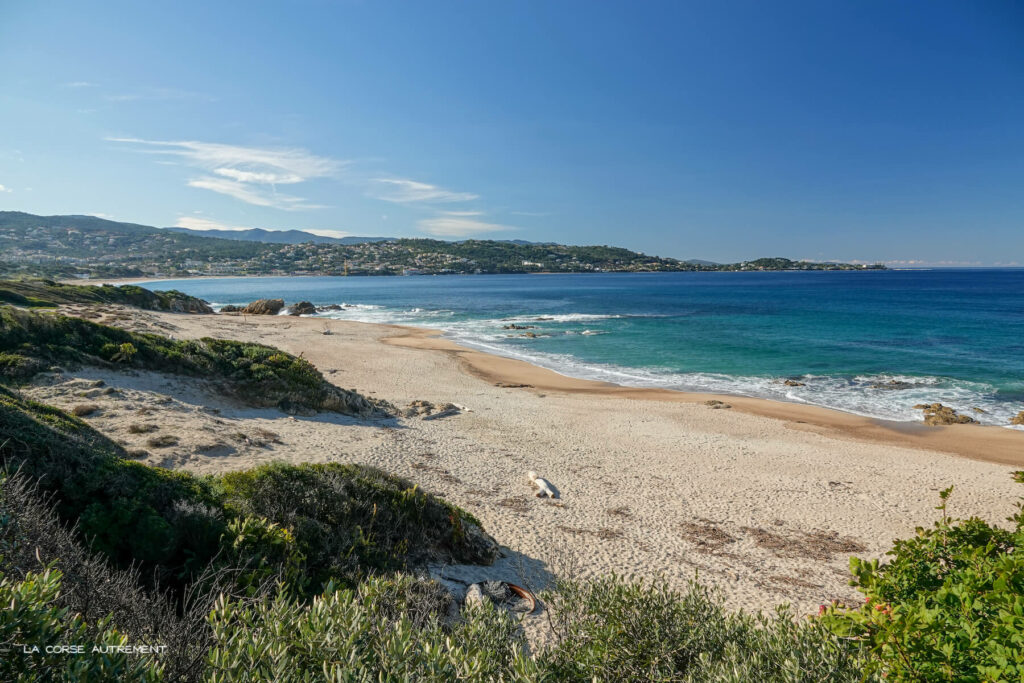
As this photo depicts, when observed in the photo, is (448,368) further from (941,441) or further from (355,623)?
(355,623)

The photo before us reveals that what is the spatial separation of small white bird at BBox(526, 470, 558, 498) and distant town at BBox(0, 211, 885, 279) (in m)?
129

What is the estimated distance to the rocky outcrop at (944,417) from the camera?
17634 mm

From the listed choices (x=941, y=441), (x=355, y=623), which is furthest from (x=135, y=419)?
(x=941, y=441)

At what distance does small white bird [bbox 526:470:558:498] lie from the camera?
10.5 metres

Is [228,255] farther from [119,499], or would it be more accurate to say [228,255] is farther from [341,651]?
[341,651]

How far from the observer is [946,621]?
272cm

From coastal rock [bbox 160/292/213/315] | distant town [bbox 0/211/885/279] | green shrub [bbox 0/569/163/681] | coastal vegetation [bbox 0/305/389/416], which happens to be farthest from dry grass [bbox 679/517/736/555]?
distant town [bbox 0/211/885/279]

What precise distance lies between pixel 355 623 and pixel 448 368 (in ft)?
78.4

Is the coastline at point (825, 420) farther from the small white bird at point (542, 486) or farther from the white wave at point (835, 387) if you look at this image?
the small white bird at point (542, 486)

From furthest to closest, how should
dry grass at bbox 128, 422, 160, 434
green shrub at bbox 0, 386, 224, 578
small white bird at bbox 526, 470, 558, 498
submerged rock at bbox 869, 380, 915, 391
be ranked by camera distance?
submerged rock at bbox 869, 380, 915, 391 < small white bird at bbox 526, 470, 558, 498 < dry grass at bbox 128, 422, 160, 434 < green shrub at bbox 0, 386, 224, 578

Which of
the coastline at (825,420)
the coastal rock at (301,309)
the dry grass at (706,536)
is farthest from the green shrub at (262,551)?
the coastal rock at (301,309)

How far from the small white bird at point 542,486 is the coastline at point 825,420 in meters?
10.8

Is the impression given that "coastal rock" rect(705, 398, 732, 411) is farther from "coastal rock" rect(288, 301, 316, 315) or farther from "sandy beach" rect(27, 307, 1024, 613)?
"coastal rock" rect(288, 301, 316, 315)

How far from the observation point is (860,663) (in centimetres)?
288
